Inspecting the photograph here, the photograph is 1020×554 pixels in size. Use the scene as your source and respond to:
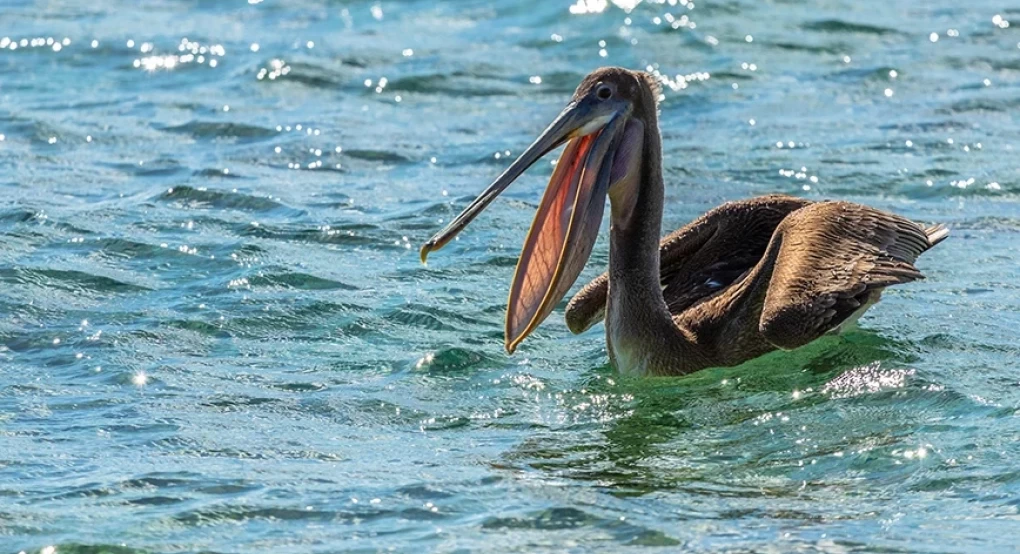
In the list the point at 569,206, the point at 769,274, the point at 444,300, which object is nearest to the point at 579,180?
the point at 569,206

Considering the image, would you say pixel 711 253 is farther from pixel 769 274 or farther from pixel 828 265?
pixel 828 265

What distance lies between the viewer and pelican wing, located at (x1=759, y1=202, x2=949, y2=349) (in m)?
6.70

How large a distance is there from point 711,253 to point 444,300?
1.44 m

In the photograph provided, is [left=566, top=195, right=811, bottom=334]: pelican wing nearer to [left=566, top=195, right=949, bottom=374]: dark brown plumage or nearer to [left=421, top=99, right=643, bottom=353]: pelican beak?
[left=566, top=195, right=949, bottom=374]: dark brown plumage

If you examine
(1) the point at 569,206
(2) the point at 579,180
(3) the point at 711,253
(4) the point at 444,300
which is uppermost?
(2) the point at 579,180

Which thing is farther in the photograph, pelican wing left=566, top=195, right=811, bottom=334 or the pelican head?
pelican wing left=566, top=195, right=811, bottom=334

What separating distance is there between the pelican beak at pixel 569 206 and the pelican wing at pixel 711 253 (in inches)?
32.5

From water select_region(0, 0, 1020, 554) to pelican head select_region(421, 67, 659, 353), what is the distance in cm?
49

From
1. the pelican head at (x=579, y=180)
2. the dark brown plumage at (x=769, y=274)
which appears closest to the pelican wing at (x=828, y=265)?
the dark brown plumage at (x=769, y=274)

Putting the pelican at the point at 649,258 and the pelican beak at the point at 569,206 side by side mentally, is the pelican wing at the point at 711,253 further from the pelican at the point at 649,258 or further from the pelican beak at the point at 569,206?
the pelican beak at the point at 569,206

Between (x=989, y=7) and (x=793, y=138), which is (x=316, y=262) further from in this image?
(x=989, y=7)

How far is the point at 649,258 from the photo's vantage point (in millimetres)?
7270

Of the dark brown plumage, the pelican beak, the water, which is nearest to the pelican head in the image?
the pelican beak

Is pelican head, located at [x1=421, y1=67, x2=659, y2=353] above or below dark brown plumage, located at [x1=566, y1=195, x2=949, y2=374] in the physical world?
above
